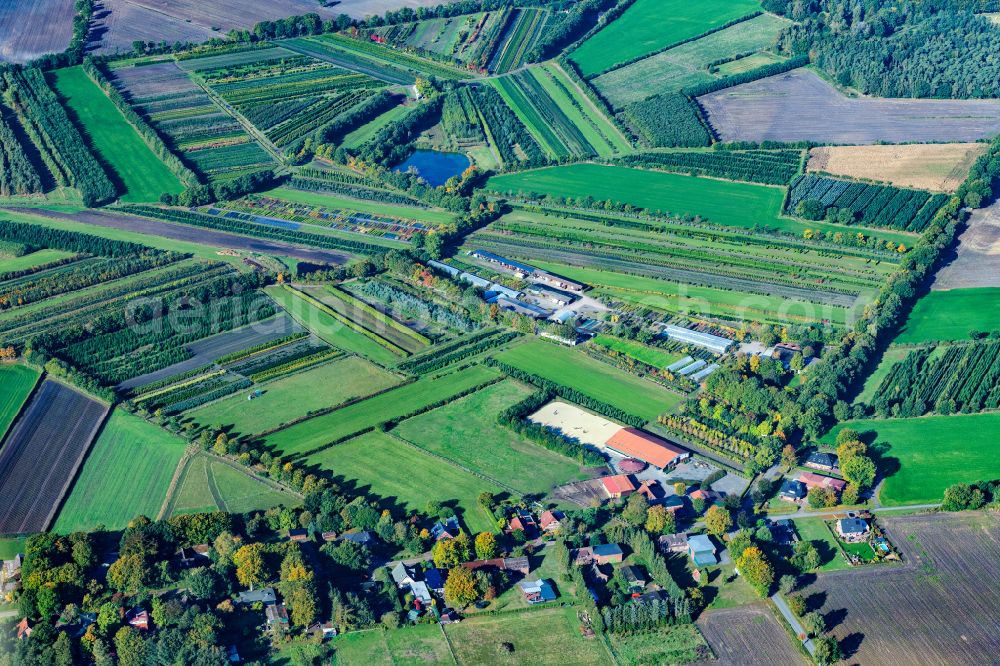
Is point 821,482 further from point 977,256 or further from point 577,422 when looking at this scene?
point 977,256

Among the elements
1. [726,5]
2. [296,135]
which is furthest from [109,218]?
[726,5]

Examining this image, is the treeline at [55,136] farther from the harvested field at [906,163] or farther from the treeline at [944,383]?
the treeline at [944,383]

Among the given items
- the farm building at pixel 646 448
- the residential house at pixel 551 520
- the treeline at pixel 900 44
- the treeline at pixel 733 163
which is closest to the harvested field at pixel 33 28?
the treeline at pixel 733 163

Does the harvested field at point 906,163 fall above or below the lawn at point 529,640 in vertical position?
above

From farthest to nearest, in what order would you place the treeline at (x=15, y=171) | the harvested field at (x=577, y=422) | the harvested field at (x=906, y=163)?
the treeline at (x=15, y=171)
the harvested field at (x=906, y=163)
the harvested field at (x=577, y=422)

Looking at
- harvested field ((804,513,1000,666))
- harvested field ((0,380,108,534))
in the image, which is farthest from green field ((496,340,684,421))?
harvested field ((0,380,108,534))

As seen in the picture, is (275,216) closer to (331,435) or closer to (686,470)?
(331,435)

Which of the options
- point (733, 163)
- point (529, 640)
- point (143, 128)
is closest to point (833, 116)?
point (733, 163)
